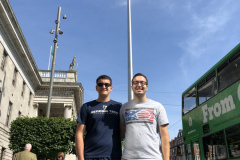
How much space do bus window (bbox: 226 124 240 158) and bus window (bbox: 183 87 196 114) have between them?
11.0ft

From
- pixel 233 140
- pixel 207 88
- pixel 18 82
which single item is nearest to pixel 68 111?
pixel 18 82

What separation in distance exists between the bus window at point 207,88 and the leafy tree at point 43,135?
44.1ft

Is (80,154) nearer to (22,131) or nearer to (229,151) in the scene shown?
(229,151)

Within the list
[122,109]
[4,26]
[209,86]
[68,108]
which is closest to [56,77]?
[68,108]

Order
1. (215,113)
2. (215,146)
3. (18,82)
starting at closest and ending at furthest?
(215,146)
(215,113)
(18,82)

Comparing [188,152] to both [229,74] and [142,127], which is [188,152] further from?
[142,127]

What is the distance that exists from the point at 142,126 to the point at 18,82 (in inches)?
1020

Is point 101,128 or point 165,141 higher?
point 101,128

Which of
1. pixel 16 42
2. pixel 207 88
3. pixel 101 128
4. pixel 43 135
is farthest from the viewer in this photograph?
pixel 16 42

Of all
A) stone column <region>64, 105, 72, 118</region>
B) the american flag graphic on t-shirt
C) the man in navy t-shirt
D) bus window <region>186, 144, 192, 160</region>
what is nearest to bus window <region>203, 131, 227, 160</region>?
bus window <region>186, 144, 192, 160</region>

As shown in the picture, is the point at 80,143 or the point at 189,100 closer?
the point at 80,143

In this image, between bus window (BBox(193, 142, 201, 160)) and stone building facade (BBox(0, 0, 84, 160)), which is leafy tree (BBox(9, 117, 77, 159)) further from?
bus window (BBox(193, 142, 201, 160))

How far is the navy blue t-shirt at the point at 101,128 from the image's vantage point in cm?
314

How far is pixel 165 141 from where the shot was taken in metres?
3.12
